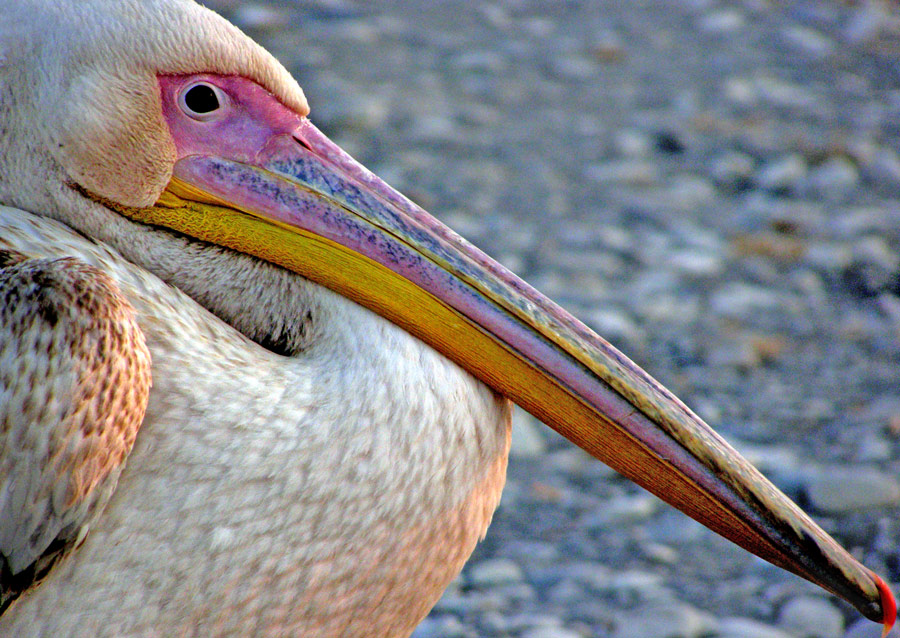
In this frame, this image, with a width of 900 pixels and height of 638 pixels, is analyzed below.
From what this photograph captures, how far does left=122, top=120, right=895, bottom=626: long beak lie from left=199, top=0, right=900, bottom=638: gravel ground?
3.26ft

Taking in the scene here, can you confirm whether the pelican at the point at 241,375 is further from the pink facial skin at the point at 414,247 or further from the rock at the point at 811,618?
the rock at the point at 811,618

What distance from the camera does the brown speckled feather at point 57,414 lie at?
1.82 metres

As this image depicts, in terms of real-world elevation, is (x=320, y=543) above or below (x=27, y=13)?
below

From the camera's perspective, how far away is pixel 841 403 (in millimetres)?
3979

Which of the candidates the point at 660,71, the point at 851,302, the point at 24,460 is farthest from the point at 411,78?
the point at 24,460

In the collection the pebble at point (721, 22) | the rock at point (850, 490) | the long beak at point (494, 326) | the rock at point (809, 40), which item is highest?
the long beak at point (494, 326)

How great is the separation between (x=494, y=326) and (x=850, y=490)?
71.9 inches

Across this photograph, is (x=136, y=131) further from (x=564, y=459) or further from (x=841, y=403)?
(x=841, y=403)

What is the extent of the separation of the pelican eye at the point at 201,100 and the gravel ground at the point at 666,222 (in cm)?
161

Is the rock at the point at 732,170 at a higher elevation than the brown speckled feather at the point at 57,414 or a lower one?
lower

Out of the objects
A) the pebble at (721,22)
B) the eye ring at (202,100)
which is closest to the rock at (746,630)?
the eye ring at (202,100)

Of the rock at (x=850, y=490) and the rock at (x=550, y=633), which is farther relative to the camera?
the rock at (x=850, y=490)

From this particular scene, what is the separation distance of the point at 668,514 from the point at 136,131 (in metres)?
2.15

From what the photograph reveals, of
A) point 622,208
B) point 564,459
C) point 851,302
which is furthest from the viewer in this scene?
point 622,208
